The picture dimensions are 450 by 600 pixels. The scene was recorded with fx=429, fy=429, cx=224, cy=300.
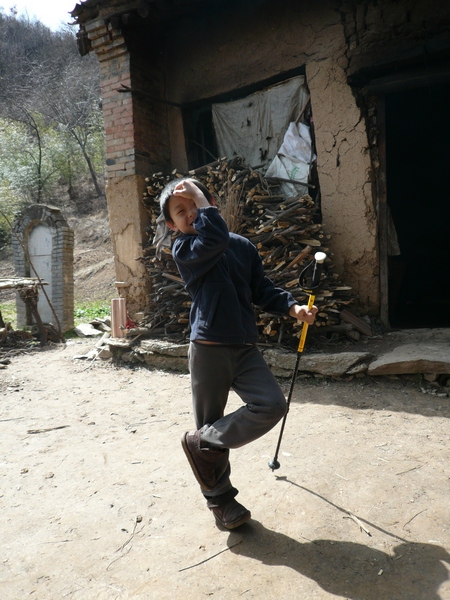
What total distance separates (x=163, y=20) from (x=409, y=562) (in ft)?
22.8

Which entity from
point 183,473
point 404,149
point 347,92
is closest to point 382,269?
point 347,92

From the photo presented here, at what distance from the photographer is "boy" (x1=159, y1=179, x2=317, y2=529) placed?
2.17 metres

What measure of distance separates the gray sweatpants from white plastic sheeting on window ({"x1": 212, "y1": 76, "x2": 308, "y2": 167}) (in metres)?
4.70

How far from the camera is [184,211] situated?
7.61 ft

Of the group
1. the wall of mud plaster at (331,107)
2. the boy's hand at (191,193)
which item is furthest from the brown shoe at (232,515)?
the wall of mud plaster at (331,107)

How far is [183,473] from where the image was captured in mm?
3074

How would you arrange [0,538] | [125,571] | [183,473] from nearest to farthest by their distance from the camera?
[125,571]
[0,538]
[183,473]

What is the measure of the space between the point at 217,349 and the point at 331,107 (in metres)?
4.40

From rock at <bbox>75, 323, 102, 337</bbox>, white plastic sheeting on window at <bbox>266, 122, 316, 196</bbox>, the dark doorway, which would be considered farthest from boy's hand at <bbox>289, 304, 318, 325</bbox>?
rock at <bbox>75, 323, 102, 337</bbox>

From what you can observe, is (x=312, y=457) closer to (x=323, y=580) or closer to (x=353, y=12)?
(x=323, y=580)

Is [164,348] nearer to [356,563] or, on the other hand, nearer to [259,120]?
[259,120]

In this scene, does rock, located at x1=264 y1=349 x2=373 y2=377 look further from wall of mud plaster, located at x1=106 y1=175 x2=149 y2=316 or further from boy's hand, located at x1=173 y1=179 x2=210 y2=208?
boy's hand, located at x1=173 y1=179 x2=210 y2=208

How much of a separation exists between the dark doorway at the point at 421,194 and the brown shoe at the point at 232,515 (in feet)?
22.8

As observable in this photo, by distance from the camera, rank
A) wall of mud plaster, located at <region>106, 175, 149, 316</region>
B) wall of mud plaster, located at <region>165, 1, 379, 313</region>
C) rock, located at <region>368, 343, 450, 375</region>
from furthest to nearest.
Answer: wall of mud plaster, located at <region>106, 175, 149, 316</region> < wall of mud plaster, located at <region>165, 1, 379, 313</region> < rock, located at <region>368, 343, 450, 375</region>
